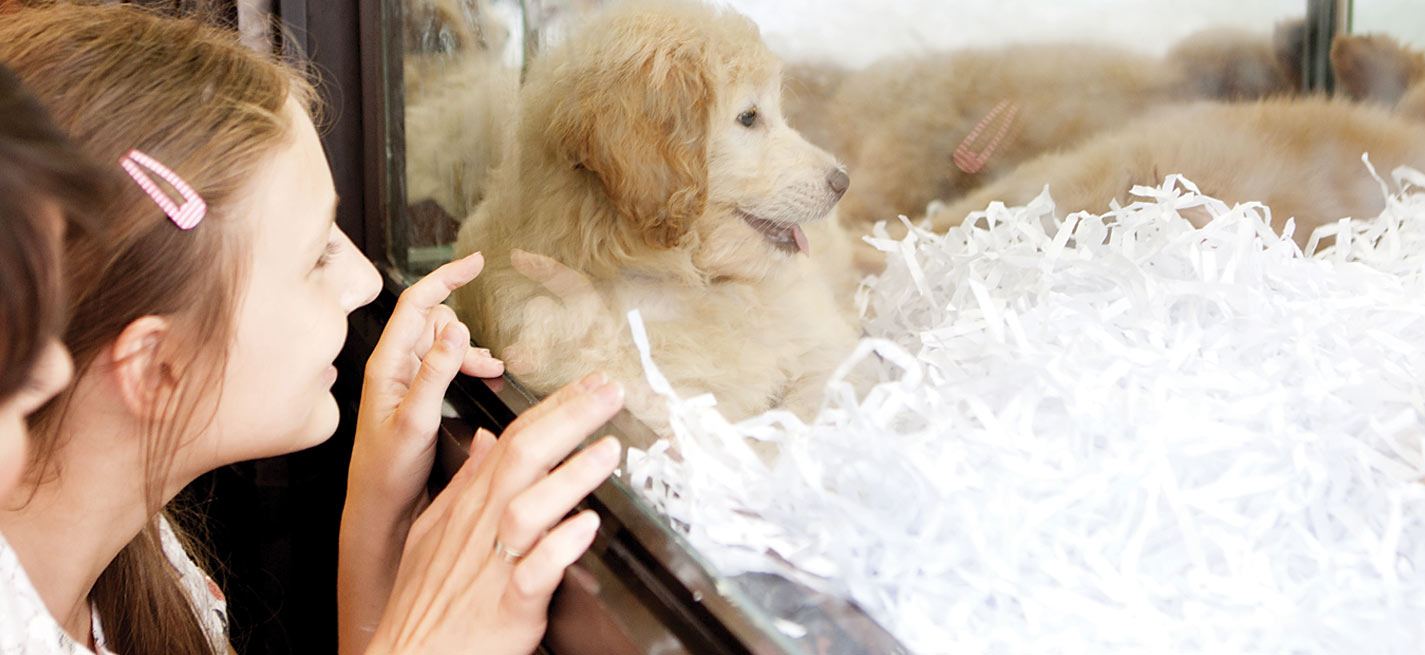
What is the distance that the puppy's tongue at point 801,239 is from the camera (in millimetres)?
810

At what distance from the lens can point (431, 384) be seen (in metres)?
0.76

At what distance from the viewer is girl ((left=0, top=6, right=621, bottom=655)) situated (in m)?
0.61

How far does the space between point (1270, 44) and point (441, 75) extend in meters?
0.89

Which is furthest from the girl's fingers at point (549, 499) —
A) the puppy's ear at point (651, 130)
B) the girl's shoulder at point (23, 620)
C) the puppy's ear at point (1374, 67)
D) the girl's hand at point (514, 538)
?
the puppy's ear at point (1374, 67)

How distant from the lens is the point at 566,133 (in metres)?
0.78

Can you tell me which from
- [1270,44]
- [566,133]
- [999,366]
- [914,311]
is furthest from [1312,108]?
[566,133]

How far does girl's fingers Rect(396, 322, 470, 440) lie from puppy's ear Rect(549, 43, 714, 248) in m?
0.15

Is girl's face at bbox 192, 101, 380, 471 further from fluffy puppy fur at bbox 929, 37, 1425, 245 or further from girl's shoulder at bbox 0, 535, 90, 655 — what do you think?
fluffy puppy fur at bbox 929, 37, 1425, 245

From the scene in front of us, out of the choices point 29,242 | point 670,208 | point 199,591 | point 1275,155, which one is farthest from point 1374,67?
point 199,591

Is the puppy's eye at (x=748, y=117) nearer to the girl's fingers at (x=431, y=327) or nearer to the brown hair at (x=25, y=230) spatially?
the girl's fingers at (x=431, y=327)

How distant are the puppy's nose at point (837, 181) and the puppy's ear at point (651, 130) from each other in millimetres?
119

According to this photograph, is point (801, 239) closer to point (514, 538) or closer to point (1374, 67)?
point (514, 538)

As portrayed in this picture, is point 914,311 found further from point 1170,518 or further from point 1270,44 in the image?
point 1270,44

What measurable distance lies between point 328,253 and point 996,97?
0.69 metres
